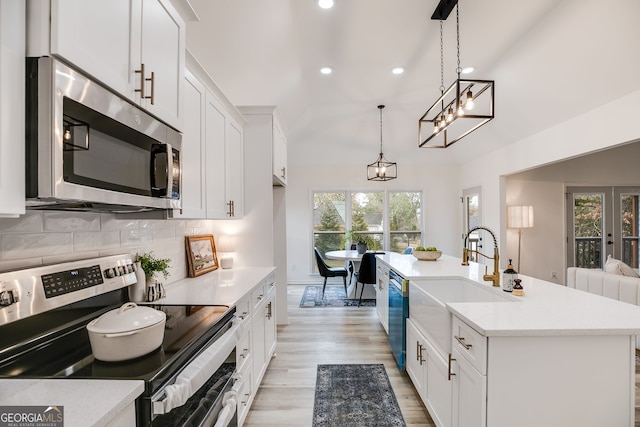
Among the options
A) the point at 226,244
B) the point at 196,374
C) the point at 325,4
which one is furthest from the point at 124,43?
the point at 226,244

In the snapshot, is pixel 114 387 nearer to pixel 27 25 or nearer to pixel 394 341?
pixel 27 25

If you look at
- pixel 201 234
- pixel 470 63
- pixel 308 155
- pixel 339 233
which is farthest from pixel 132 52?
pixel 339 233

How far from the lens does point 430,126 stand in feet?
17.4

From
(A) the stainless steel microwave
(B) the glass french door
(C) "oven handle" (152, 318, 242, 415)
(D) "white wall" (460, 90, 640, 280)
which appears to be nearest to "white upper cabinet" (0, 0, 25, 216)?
(A) the stainless steel microwave

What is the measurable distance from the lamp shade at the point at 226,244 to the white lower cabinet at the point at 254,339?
57 centimetres

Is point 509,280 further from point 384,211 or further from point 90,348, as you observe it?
point 384,211

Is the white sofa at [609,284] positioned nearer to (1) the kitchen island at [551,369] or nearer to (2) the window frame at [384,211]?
(1) the kitchen island at [551,369]

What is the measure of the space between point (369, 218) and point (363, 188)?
2.14 ft

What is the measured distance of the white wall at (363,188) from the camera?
261 inches

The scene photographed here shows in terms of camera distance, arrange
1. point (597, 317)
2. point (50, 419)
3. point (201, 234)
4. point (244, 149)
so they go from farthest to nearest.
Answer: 1. point (244, 149)
2. point (201, 234)
3. point (597, 317)
4. point (50, 419)

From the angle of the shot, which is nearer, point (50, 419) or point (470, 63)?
point (50, 419)

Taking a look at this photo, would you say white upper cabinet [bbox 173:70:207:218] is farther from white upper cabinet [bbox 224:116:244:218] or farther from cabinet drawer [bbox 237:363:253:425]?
cabinet drawer [bbox 237:363:253:425]

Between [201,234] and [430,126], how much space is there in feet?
13.6

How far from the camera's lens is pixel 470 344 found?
4.83 feet
